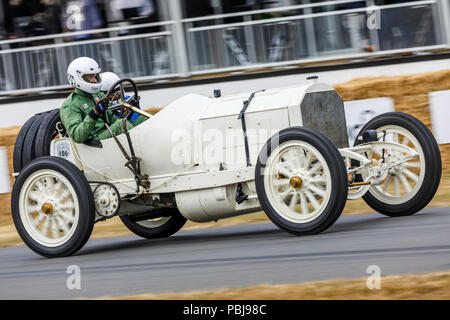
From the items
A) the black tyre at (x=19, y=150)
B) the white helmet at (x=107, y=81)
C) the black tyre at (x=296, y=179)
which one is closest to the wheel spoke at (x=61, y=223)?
the black tyre at (x=19, y=150)

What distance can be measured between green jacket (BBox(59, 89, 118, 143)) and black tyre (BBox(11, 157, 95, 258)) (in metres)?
0.34

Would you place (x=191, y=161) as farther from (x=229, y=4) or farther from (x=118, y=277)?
(x=229, y=4)

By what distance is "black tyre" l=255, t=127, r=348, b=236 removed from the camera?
22.3 feet

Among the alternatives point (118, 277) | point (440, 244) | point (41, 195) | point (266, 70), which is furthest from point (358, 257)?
point (266, 70)

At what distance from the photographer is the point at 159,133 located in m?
7.80

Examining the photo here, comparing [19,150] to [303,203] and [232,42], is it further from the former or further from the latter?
[232,42]

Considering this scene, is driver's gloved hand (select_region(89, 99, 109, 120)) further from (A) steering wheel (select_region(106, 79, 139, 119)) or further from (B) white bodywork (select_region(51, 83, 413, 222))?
(B) white bodywork (select_region(51, 83, 413, 222))

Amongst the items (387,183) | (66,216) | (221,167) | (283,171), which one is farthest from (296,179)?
(66,216)

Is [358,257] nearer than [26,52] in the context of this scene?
Yes

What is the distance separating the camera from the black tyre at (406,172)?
24.9 ft

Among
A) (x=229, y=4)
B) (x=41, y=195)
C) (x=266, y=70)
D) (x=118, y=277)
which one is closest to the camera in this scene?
(x=118, y=277)

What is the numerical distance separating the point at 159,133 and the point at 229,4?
8300 mm
